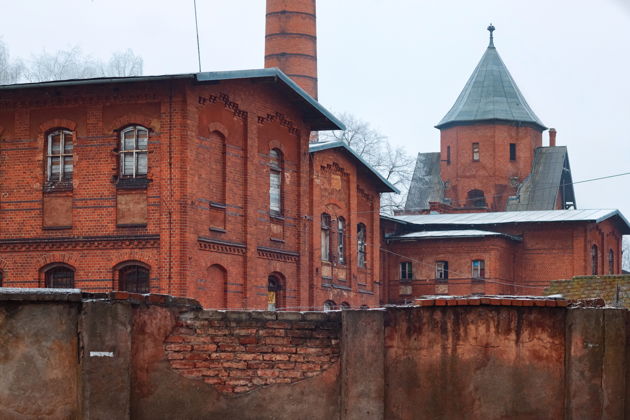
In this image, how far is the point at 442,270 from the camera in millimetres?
43438

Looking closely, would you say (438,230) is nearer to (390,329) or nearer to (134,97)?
(134,97)

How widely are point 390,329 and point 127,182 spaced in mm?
14105

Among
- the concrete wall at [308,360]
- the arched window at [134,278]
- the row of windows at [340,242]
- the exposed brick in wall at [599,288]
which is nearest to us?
the concrete wall at [308,360]

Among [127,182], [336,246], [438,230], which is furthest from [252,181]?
[438,230]

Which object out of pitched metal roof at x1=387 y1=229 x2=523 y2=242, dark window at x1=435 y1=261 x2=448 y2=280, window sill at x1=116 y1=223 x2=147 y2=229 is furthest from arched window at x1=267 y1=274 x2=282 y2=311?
dark window at x1=435 y1=261 x2=448 y2=280

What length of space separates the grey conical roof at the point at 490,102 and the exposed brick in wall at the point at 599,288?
33126 millimetres

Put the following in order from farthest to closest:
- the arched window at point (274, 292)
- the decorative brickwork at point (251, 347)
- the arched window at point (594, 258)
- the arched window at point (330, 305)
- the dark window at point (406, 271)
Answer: the arched window at point (594, 258), the dark window at point (406, 271), the arched window at point (330, 305), the arched window at point (274, 292), the decorative brickwork at point (251, 347)

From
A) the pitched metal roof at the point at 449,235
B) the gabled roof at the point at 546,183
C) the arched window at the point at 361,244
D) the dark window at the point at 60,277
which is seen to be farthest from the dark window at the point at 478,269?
the dark window at the point at 60,277

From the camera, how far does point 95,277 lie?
25.4 m

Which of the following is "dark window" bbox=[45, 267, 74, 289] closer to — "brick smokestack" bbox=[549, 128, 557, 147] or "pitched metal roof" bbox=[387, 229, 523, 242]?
"pitched metal roof" bbox=[387, 229, 523, 242]

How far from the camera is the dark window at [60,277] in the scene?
2584cm

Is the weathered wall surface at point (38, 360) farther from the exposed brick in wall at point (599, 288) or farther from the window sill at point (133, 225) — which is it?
the window sill at point (133, 225)

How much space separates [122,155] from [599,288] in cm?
1088

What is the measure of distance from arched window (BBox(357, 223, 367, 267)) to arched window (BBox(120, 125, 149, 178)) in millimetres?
12658
